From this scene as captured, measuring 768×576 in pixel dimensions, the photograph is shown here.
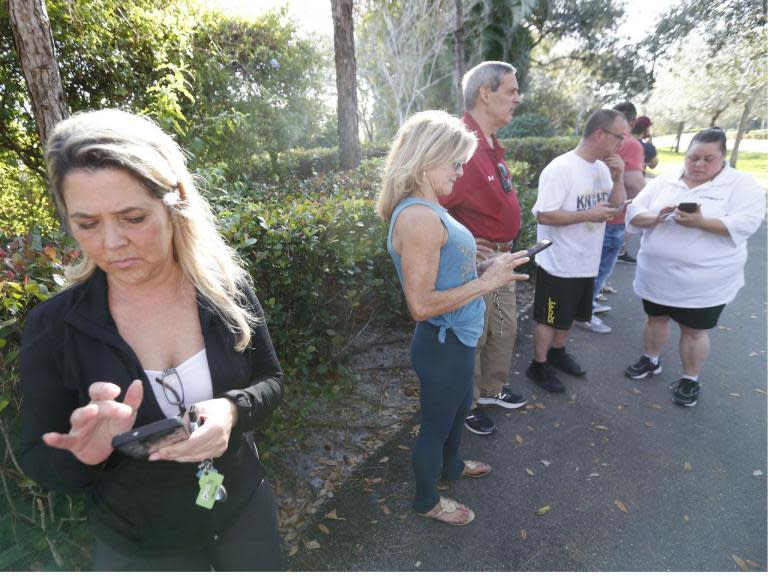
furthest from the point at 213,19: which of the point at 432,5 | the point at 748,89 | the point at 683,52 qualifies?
the point at 683,52

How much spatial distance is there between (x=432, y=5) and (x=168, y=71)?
15901mm

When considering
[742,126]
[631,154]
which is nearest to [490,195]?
[631,154]

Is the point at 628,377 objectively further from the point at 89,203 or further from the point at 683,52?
the point at 683,52

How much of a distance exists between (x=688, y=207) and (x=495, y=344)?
1877 millimetres

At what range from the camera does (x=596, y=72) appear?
23719 mm

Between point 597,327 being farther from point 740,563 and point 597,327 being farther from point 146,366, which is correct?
point 146,366

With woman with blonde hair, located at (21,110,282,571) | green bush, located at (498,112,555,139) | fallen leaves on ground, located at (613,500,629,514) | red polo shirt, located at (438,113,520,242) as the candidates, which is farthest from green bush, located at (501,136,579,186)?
woman with blonde hair, located at (21,110,282,571)

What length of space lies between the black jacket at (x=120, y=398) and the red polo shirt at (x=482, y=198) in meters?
1.97

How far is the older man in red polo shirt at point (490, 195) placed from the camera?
2961 millimetres

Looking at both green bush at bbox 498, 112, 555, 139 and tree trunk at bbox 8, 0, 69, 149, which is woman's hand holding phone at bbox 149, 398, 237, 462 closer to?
tree trunk at bbox 8, 0, 69, 149

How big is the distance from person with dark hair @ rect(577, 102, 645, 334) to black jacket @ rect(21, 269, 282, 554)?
4656mm

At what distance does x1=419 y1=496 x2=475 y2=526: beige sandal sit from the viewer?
103 inches

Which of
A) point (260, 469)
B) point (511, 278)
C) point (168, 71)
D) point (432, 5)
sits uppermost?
point (432, 5)

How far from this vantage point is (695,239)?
3.50 m
